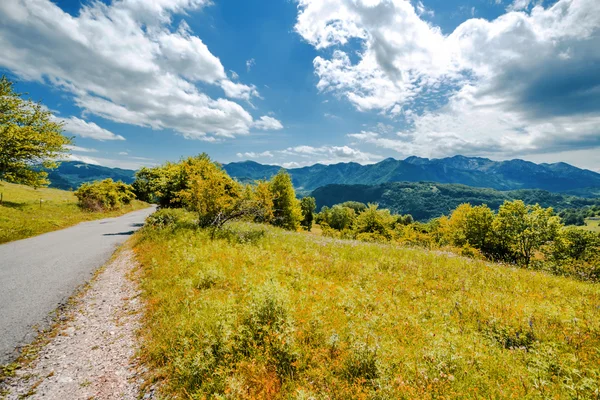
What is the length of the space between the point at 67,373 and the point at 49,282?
7560mm

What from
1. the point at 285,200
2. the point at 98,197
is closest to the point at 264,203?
the point at 285,200

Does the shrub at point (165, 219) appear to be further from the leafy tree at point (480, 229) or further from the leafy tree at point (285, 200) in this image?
the leafy tree at point (480, 229)

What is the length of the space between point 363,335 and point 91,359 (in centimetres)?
691

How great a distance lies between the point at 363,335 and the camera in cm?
602

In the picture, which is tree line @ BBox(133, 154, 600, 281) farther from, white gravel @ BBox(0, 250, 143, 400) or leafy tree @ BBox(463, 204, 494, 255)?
white gravel @ BBox(0, 250, 143, 400)

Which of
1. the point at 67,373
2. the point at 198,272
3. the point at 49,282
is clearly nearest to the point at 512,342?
the point at 198,272

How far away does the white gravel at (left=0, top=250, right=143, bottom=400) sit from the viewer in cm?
531

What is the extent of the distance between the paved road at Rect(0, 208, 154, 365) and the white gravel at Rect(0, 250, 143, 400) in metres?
0.93

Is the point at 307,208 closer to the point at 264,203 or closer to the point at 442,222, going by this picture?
the point at 442,222

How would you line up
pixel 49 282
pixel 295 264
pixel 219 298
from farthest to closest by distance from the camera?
pixel 295 264, pixel 49 282, pixel 219 298

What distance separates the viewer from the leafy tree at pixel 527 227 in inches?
1310

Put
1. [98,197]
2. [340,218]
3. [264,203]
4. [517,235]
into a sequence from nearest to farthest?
[264,203] → [517,235] → [98,197] → [340,218]

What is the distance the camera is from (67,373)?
5.86 m

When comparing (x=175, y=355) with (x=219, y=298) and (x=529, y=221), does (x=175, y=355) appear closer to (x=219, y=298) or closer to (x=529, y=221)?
(x=219, y=298)
